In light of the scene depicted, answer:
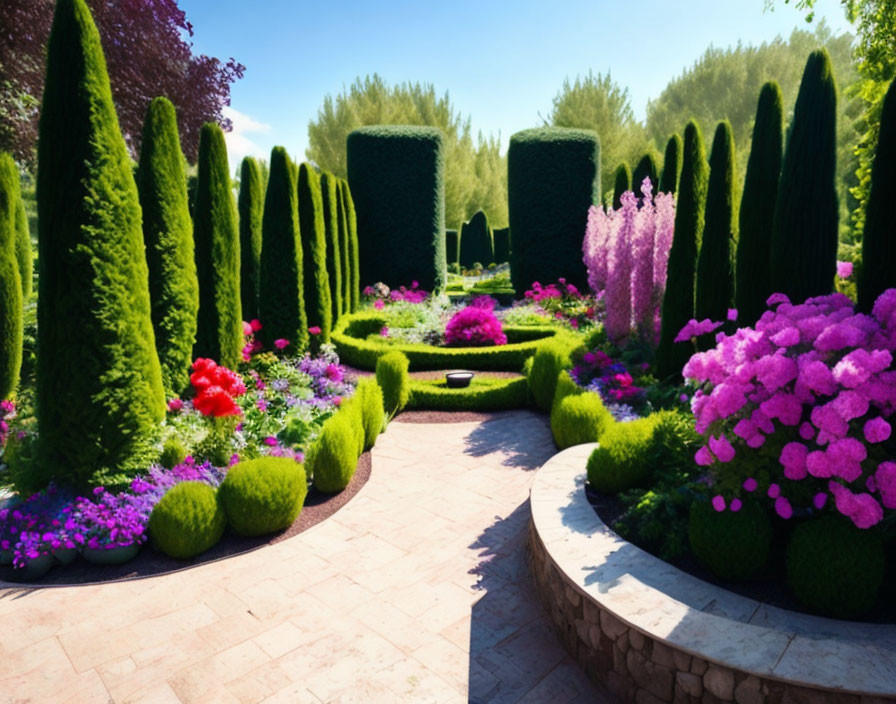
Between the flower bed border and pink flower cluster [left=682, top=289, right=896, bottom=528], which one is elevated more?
pink flower cluster [left=682, top=289, right=896, bottom=528]

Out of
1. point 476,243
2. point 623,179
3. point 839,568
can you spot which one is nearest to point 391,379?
point 839,568

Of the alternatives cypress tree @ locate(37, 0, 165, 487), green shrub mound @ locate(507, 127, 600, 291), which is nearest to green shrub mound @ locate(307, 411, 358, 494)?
cypress tree @ locate(37, 0, 165, 487)

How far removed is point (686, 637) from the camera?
2721mm

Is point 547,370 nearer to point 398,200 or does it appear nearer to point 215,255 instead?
point 215,255

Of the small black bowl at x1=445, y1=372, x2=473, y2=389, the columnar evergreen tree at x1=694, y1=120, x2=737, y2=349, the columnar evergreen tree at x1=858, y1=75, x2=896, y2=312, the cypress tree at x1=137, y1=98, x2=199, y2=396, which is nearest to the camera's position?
the columnar evergreen tree at x1=858, y1=75, x2=896, y2=312

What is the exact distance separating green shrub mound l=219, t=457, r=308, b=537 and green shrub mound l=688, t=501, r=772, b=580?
11.2 ft

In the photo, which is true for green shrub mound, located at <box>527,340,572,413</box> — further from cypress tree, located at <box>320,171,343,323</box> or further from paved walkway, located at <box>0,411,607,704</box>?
cypress tree, located at <box>320,171,343,323</box>

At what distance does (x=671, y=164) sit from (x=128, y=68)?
14436 mm

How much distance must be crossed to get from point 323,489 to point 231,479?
1.21 metres

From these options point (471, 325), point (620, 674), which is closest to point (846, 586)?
point (620, 674)

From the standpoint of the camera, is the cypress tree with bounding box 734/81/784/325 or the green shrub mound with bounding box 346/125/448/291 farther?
the green shrub mound with bounding box 346/125/448/291

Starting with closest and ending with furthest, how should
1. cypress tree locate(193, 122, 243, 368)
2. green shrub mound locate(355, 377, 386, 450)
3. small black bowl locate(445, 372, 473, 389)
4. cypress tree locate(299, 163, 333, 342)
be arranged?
green shrub mound locate(355, 377, 386, 450) → cypress tree locate(193, 122, 243, 368) → small black bowl locate(445, 372, 473, 389) → cypress tree locate(299, 163, 333, 342)

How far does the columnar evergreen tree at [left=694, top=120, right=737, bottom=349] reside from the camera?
6.62 metres

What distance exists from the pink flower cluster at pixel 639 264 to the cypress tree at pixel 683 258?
704mm
